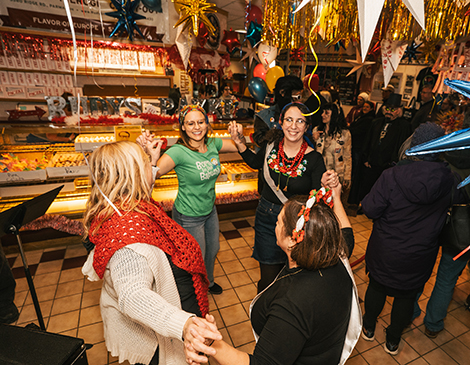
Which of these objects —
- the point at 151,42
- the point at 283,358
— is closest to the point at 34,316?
the point at 283,358

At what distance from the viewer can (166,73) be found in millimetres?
5090

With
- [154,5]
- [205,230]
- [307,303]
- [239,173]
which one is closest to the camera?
[307,303]

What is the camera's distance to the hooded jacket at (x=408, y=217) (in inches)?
73.2

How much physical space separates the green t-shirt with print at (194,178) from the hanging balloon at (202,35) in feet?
8.28

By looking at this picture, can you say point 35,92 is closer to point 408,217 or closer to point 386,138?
point 408,217

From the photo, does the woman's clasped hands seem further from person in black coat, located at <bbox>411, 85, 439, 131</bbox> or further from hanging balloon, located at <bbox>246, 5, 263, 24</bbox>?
person in black coat, located at <bbox>411, 85, 439, 131</bbox>

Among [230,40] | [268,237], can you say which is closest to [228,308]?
[268,237]

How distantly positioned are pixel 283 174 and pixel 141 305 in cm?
151

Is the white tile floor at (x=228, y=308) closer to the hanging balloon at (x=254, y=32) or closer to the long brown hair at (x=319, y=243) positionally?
the long brown hair at (x=319, y=243)

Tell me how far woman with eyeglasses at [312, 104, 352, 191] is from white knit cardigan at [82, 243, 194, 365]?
9.61 ft

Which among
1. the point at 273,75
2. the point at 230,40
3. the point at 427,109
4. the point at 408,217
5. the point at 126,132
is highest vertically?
the point at 230,40

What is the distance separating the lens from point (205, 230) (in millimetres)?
2531

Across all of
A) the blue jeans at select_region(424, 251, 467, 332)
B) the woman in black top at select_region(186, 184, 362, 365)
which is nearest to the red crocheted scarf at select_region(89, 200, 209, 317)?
the woman in black top at select_region(186, 184, 362, 365)

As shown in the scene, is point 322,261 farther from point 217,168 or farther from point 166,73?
point 166,73
